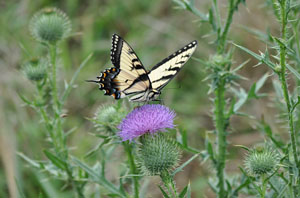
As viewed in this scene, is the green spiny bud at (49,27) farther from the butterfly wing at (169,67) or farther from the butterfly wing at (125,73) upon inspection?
the butterfly wing at (169,67)

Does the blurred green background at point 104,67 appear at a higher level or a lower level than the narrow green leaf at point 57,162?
higher

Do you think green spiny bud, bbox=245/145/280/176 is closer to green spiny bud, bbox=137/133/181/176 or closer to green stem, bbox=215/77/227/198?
green spiny bud, bbox=137/133/181/176

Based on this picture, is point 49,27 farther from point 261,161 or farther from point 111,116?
point 261,161

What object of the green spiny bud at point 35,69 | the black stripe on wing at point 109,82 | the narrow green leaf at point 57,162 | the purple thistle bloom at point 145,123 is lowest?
the narrow green leaf at point 57,162

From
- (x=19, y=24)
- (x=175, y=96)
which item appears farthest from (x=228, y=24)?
(x=19, y=24)

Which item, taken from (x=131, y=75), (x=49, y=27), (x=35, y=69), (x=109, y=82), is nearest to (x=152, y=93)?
(x=131, y=75)

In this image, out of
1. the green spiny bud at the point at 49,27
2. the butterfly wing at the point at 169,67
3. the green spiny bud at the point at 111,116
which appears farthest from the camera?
the green spiny bud at the point at 49,27

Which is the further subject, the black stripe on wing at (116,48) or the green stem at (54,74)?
the green stem at (54,74)

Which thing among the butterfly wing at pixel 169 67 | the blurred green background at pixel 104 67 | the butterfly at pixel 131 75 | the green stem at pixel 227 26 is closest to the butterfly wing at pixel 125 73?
the butterfly at pixel 131 75
